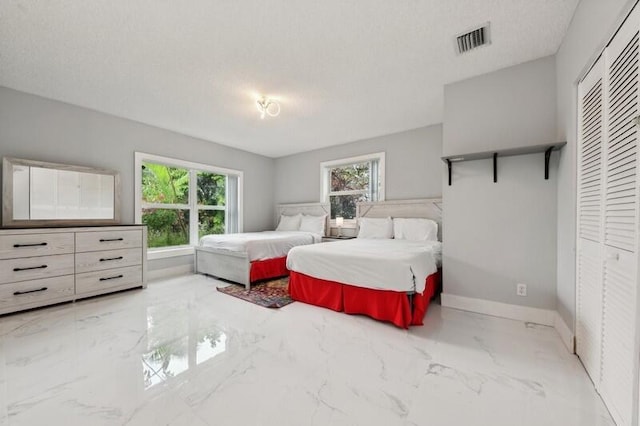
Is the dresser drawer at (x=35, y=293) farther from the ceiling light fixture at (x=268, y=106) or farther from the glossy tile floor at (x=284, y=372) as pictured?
the ceiling light fixture at (x=268, y=106)

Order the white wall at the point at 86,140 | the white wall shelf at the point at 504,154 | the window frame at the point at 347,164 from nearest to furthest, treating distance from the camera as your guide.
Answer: the white wall shelf at the point at 504,154, the white wall at the point at 86,140, the window frame at the point at 347,164

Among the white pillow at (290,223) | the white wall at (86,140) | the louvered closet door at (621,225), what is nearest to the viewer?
the louvered closet door at (621,225)

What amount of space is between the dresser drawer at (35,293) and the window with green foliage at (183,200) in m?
1.30

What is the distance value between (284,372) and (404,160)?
11.8ft

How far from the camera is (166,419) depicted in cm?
123

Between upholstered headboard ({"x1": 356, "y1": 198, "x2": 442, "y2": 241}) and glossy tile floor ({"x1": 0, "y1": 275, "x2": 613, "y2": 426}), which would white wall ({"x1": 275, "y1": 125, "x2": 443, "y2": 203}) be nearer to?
upholstered headboard ({"x1": 356, "y1": 198, "x2": 442, "y2": 241})

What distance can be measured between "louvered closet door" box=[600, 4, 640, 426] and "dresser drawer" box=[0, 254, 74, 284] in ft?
14.6

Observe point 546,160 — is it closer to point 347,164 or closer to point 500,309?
point 500,309

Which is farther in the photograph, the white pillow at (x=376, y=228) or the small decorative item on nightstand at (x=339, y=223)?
the small decorative item on nightstand at (x=339, y=223)

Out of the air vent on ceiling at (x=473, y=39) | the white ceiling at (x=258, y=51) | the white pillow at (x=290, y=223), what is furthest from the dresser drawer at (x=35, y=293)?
the air vent on ceiling at (x=473, y=39)

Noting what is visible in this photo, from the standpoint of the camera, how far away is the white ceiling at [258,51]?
1.74m

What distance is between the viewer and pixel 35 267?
2623 mm

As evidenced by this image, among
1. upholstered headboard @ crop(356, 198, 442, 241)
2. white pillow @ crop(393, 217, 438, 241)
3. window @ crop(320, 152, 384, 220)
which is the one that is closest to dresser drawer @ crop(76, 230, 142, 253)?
window @ crop(320, 152, 384, 220)

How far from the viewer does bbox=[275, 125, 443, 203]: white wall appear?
3.92m
